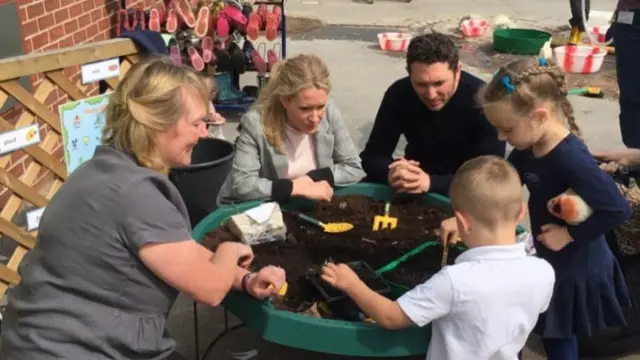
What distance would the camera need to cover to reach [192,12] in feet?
16.9

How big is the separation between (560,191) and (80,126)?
207 cm

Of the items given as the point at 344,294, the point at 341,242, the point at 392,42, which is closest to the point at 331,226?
the point at 341,242

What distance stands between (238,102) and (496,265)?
3.88 m

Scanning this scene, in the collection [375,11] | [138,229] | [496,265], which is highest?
[138,229]

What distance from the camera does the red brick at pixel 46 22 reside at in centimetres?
390

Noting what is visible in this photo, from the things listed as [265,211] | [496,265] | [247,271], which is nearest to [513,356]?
[496,265]

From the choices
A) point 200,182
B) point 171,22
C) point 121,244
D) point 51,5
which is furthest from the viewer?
point 171,22

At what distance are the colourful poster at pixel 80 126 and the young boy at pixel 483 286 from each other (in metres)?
1.81

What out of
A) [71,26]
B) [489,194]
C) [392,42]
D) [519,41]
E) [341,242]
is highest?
[489,194]

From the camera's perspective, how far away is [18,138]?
288cm

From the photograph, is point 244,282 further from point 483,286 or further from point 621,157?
point 621,157

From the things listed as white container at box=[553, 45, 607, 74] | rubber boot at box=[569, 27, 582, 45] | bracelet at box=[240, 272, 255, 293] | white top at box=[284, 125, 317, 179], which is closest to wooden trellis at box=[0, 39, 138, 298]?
white top at box=[284, 125, 317, 179]

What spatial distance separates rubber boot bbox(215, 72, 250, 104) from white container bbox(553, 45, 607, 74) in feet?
10.4

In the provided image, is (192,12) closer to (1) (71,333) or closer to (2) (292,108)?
(2) (292,108)
